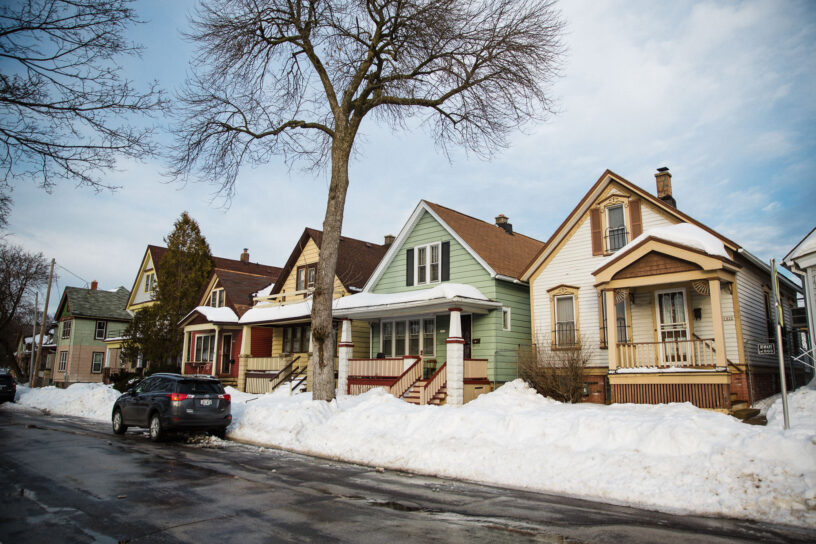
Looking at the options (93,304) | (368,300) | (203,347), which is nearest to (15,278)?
(93,304)

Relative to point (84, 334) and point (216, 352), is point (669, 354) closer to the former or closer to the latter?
point (216, 352)

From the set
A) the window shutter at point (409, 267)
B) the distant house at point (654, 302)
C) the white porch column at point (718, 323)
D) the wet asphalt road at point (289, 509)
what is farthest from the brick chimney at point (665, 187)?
the wet asphalt road at point (289, 509)

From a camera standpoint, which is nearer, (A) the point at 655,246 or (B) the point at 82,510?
(B) the point at 82,510

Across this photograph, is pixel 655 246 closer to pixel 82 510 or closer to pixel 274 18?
pixel 274 18

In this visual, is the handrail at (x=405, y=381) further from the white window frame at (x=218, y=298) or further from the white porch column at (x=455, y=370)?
the white window frame at (x=218, y=298)

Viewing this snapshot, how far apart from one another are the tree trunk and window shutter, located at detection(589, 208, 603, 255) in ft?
30.2

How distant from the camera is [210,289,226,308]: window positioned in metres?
34.1

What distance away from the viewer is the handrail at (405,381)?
20.2 m

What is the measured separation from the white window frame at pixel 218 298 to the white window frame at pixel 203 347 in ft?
6.30

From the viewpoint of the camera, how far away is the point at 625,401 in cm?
1636

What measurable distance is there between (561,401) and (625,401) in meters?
2.28

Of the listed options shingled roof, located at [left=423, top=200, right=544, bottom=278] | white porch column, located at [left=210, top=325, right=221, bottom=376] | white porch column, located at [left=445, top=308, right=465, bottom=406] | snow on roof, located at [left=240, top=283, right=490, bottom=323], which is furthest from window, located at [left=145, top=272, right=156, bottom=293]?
white porch column, located at [left=445, top=308, right=465, bottom=406]

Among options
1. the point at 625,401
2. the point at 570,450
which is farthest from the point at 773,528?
the point at 625,401

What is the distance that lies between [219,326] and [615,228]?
21.6 m
